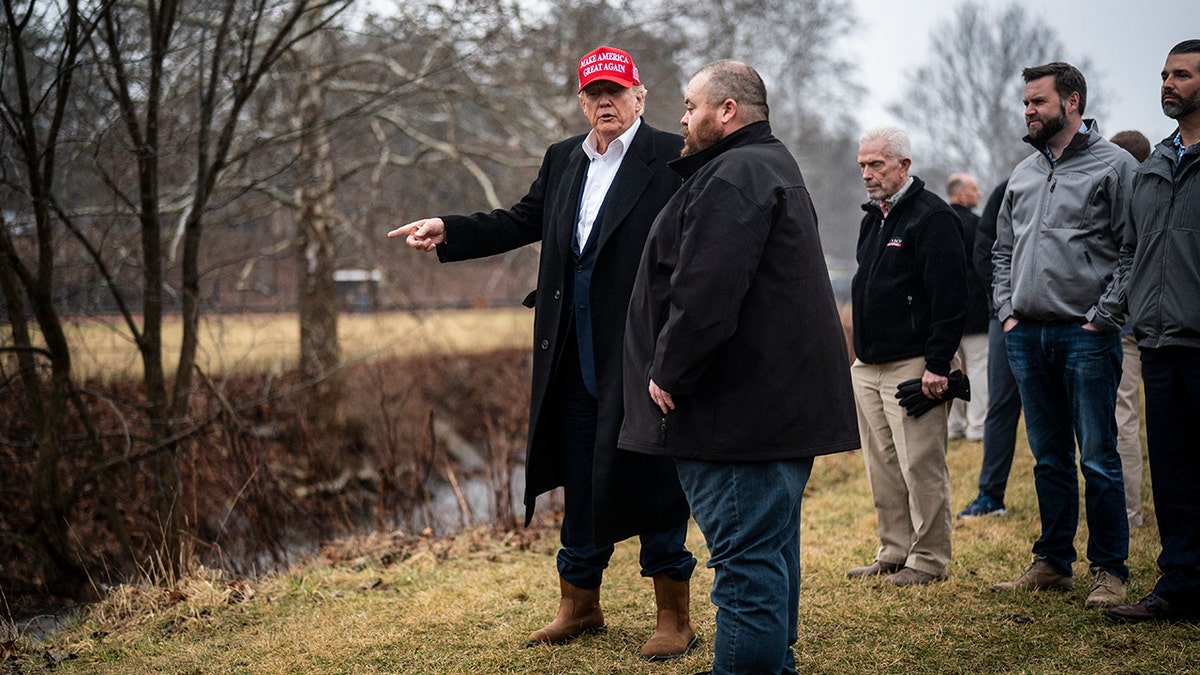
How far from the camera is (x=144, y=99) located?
6438 mm

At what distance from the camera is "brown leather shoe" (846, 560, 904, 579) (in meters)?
4.59

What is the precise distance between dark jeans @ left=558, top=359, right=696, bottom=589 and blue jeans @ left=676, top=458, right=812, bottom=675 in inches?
26.1

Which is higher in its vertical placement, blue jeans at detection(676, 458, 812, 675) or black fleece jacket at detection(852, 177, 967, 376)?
black fleece jacket at detection(852, 177, 967, 376)

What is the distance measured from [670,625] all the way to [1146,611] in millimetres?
1759

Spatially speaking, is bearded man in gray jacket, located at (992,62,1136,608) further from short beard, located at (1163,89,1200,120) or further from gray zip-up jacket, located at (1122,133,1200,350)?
short beard, located at (1163,89,1200,120)

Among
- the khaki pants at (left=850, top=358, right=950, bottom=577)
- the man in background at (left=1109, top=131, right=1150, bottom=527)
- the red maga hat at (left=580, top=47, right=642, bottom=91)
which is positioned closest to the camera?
the red maga hat at (left=580, top=47, right=642, bottom=91)

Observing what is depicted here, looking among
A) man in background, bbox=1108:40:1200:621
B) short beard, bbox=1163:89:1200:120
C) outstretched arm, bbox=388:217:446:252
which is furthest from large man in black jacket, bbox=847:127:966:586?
outstretched arm, bbox=388:217:446:252

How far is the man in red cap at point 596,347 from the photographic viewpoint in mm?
3445

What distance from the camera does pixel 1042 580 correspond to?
13.7 ft

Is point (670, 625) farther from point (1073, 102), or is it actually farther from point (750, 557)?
point (1073, 102)

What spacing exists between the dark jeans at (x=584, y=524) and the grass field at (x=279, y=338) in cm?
435

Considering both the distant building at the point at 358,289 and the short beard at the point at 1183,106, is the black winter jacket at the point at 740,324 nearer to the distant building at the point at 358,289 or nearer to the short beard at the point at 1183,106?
the short beard at the point at 1183,106

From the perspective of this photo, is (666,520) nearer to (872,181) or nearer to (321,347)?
(872,181)

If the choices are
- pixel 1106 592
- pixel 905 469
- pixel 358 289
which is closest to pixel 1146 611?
pixel 1106 592
